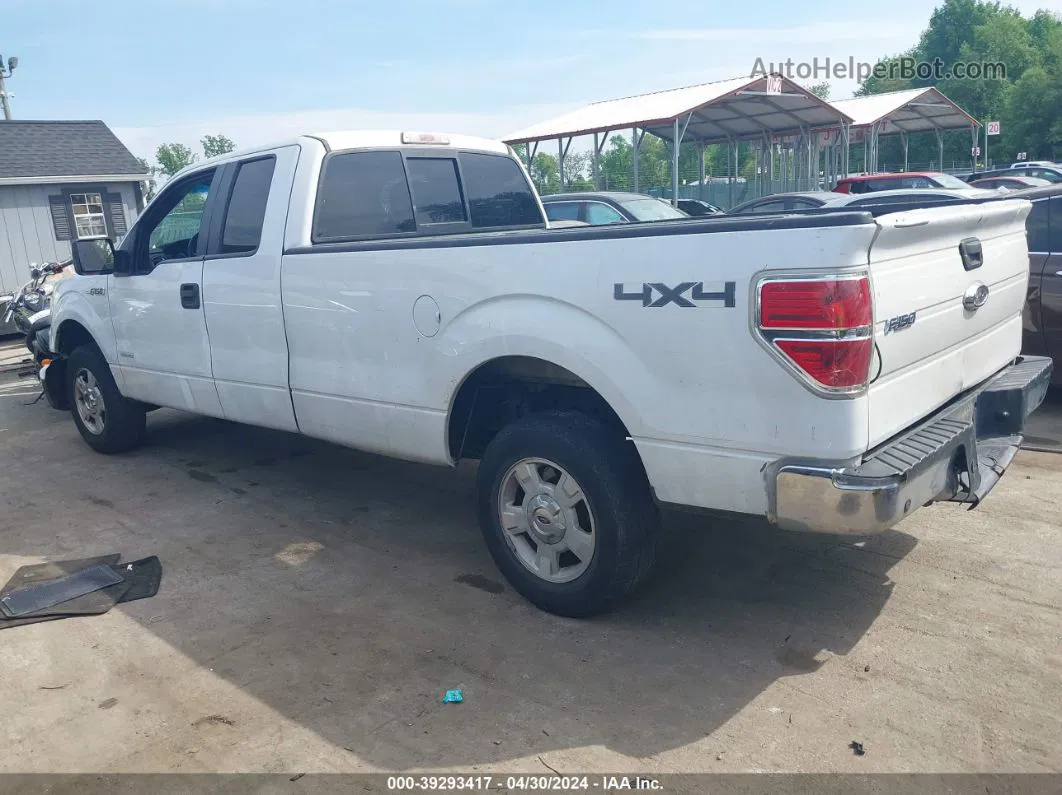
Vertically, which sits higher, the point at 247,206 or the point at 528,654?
the point at 247,206

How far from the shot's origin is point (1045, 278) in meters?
6.49

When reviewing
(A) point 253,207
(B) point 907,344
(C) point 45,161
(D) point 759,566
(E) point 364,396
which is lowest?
(D) point 759,566

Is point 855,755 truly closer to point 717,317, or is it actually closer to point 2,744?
point 717,317

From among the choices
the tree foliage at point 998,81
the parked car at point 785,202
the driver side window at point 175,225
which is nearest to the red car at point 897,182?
the parked car at point 785,202

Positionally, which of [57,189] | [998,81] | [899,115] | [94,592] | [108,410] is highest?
[998,81]

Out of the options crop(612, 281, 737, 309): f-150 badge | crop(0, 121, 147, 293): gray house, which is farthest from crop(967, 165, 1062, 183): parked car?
crop(612, 281, 737, 309): f-150 badge

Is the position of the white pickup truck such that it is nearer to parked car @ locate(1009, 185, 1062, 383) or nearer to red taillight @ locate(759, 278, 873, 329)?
red taillight @ locate(759, 278, 873, 329)

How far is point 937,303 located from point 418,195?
305 cm

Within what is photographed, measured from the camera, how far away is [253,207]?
16.8 ft

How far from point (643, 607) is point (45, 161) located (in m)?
19.2

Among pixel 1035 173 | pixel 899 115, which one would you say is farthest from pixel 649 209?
pixel 899 115

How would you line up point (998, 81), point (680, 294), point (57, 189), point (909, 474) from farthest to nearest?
point (998, 81) → point (57, 189) → point (680, 294) → point (909, 474)

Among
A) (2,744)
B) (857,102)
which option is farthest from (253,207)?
(857,102)

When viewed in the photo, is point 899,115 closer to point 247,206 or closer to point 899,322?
point 247,206
